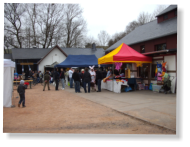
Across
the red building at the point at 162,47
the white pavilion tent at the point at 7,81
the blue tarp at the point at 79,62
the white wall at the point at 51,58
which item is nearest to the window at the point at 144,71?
the red building at the point at 162,47

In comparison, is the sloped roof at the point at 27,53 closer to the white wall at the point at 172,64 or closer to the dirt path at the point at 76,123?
the white wall at the point at 172,64

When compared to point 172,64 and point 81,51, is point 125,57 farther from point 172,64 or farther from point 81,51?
point 81,51

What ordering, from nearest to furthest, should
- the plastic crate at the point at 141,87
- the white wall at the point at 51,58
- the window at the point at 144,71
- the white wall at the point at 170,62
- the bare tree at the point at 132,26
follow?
1. the white wall at the point at 170,62
2. the plastic crate at the point at 141,87
3. the window at the point at 144,71
4. the white wall at the point at 51,58
5. the bare tree at the point at 132,26

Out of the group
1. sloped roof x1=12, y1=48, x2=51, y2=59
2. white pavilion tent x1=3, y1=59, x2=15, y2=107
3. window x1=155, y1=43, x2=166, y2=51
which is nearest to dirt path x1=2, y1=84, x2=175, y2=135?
white pavilion tent x1=3, y1=59, x2=15, y2=107

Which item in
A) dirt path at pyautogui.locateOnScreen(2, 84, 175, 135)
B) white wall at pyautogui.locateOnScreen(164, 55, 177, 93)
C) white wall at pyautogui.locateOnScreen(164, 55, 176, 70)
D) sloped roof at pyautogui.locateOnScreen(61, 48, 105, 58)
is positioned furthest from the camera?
sloped roof at pyautogui.locateOnScreen(61, 48, 105, 58)

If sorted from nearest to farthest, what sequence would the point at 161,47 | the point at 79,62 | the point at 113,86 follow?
the point at 113,86 < the point at 161,47 < the point at 79,62

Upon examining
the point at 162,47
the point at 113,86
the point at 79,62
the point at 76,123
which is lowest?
the point at 76,123

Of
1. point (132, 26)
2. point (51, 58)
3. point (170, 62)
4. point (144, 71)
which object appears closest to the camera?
point (170, 62)

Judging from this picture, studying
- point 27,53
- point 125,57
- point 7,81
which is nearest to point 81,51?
point 27,53

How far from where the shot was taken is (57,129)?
5.30 metres

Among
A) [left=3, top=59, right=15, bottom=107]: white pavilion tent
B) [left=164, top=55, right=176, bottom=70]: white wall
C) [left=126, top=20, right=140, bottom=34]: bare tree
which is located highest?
[left=126, top=20, right=140, bottom=34]: bare tree

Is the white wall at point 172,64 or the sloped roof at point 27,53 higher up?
the sloped roof at point 27,53

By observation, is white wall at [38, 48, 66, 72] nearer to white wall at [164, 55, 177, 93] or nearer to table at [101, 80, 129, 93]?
table at [101, 80, 129, 93]
